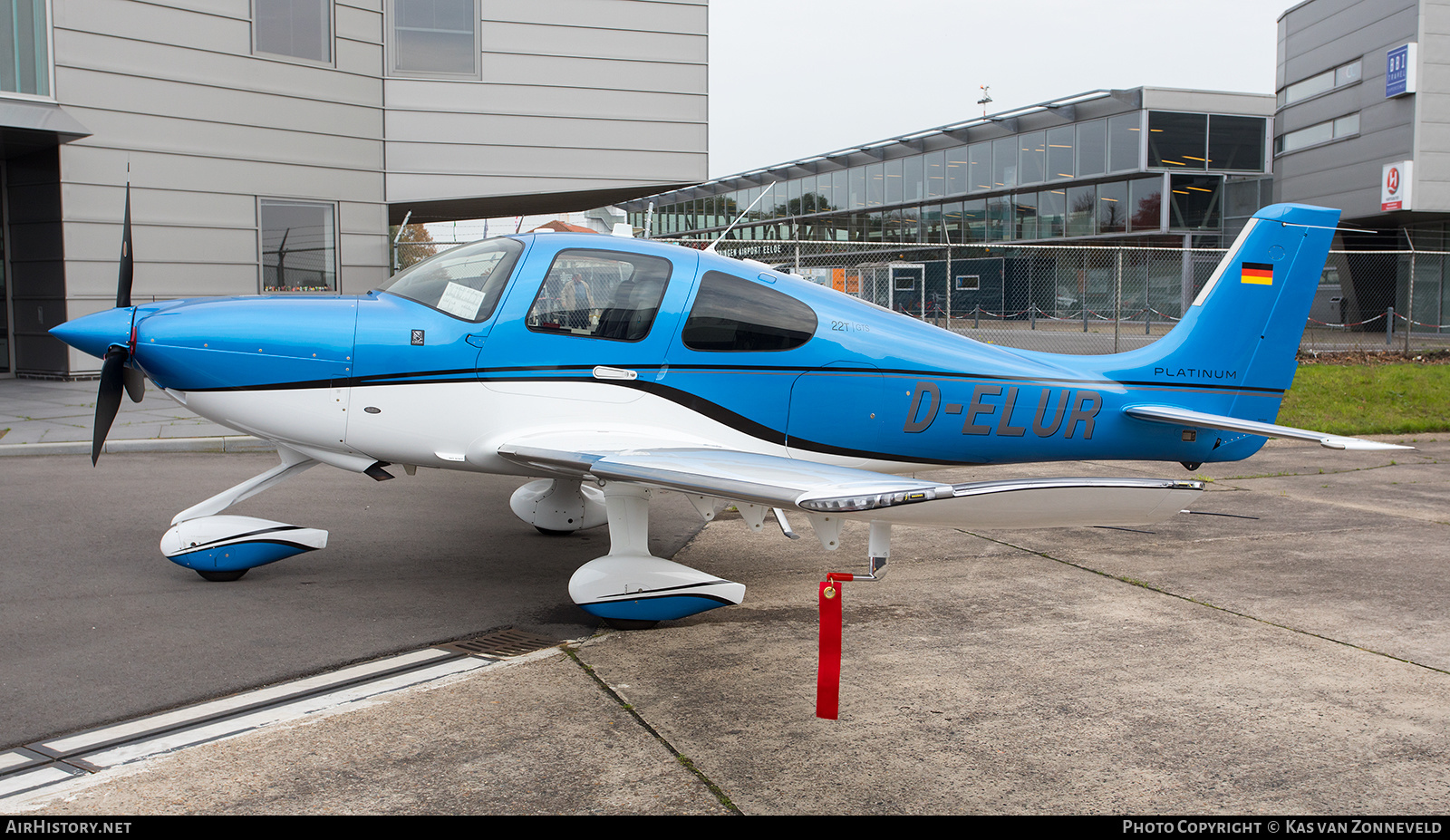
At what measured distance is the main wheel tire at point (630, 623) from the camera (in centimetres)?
495

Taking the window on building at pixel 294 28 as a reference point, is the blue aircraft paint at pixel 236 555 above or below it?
below

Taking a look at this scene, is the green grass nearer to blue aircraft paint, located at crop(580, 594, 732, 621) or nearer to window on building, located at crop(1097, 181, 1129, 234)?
blue aircraft paint, located at crop(580, 594, 732, 621)

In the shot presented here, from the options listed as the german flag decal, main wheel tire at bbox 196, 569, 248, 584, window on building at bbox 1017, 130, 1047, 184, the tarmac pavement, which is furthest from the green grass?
window on building at bbox 1017, 130, 1047, 184

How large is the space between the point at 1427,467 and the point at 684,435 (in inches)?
357

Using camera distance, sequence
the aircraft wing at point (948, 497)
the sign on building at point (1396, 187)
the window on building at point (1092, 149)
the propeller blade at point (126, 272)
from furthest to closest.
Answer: the window on building at point (1092, 149)
the sign on building at point (1396, 187)
the propeller blade at point (126, 272)
the aircraft wing at point (948, 497)

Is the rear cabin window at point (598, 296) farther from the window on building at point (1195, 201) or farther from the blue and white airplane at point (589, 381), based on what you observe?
the window on building at point (1195, 201)

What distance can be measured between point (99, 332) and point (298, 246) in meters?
12.6

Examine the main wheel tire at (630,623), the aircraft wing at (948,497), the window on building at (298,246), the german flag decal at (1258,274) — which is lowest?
the main wheel tire at (630,623)

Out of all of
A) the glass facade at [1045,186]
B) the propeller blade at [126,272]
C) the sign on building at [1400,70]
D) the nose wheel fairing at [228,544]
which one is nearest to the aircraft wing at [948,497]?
the nose wheel fairing at [228,544]

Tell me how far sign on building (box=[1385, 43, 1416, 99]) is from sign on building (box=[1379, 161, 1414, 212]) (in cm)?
199

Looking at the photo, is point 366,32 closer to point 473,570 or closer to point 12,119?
point 12,119

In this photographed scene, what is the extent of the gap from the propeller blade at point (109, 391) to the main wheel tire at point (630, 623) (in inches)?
112

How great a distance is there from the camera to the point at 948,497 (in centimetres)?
340

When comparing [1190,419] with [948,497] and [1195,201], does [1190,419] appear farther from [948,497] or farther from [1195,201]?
[1195,201]
